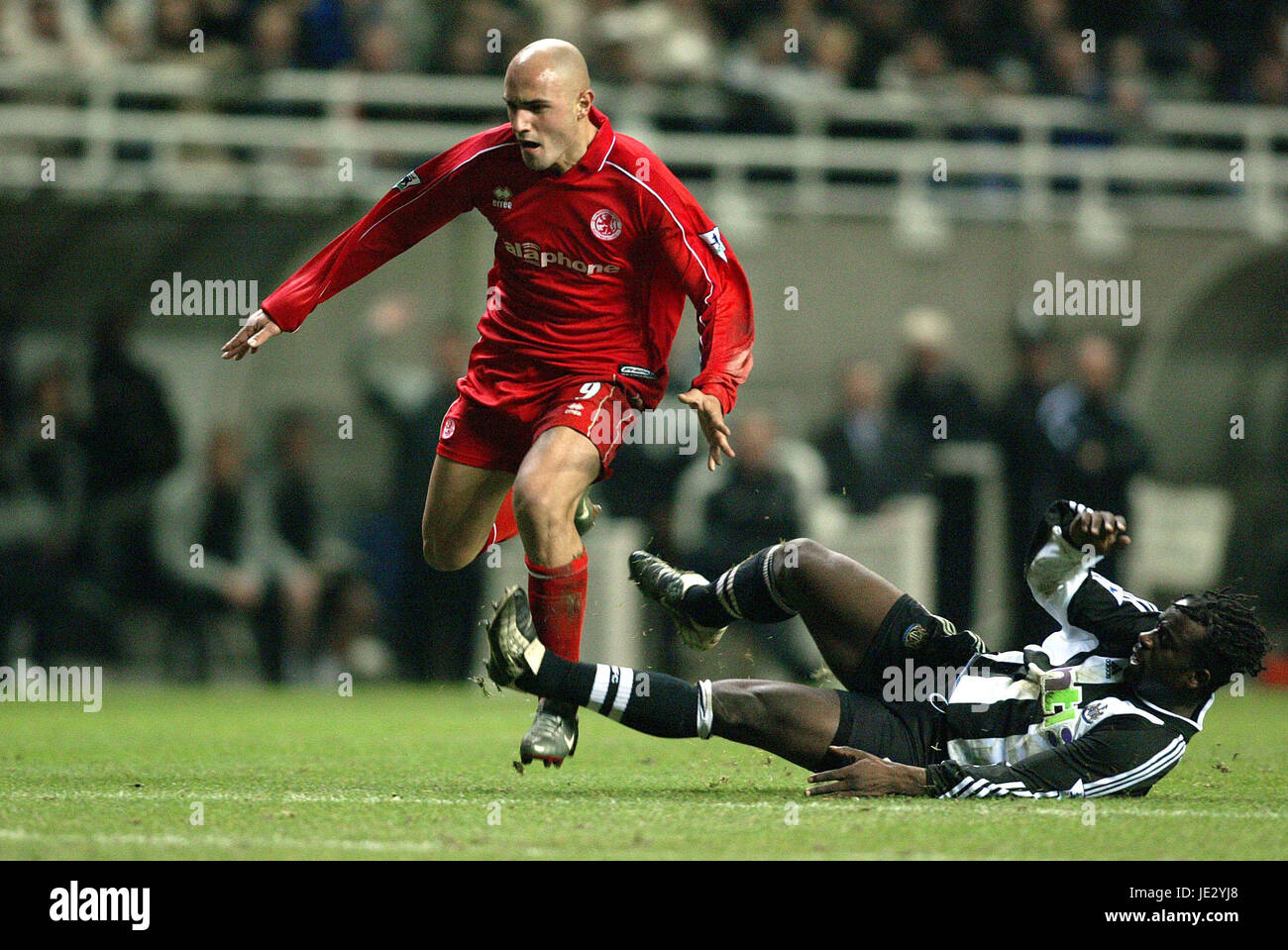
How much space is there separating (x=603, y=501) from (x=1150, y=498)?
13.6 feet

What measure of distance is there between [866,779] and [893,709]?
30cm

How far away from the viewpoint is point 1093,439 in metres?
10.9

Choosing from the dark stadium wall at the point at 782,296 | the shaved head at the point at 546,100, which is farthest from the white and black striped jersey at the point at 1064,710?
the dark stadium wall at the point at 782,296

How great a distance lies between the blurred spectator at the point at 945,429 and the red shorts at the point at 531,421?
16.1 feet

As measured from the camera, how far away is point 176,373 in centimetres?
1212

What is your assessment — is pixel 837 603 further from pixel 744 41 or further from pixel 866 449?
pixel 744 41

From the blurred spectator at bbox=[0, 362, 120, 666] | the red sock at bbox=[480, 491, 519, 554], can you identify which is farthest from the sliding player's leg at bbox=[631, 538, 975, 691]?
the blurred spectator at bbox=[0, 362, 120, 666]

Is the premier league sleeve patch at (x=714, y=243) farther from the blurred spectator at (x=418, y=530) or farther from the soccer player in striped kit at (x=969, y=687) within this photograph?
the blurred spectator at (x=418, y=530)

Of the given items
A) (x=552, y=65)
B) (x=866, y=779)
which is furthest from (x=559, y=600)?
(x=552, y=65)

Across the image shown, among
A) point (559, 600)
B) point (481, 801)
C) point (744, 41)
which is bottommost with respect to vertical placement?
point (481, 801)

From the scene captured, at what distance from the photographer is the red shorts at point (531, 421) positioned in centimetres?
632

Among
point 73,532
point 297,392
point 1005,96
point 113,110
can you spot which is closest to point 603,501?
point 297,392

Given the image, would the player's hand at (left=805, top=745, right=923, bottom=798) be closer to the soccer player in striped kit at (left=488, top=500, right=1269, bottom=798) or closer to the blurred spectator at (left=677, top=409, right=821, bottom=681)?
the soccer player in striped kit at (left=488, top=500, right=1269, bottom=798)

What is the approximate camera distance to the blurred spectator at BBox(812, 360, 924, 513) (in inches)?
440
